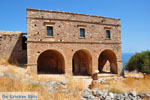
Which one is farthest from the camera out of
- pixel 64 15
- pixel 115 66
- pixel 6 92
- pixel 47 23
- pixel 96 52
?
pixel 115 66

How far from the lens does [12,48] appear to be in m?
13.5

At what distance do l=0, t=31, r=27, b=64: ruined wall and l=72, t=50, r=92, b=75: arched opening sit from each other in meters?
6.77

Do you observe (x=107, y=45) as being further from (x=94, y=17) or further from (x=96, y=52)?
(x=94, y=17)

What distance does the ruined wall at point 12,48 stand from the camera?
520 inches

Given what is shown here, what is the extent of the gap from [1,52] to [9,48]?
0.94m

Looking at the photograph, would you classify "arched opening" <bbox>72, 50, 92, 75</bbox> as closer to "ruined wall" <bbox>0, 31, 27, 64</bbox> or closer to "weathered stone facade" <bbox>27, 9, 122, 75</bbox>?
"weathered stone facade" <bbox>27, 9, 122, 75</bbox>

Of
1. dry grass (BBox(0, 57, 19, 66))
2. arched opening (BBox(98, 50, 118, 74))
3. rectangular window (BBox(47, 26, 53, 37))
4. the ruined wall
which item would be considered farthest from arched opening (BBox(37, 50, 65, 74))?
arched opening (BBox(98, 50, 118, 74))

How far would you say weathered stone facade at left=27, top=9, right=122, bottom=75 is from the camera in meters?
11.8

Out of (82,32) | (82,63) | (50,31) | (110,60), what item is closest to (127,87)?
(110,60)

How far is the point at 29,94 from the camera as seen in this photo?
4.92 m

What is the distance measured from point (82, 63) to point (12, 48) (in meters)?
9.00

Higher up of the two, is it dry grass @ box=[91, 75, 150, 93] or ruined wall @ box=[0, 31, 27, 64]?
ruined wall @ box=[0, 31, 27, 64]

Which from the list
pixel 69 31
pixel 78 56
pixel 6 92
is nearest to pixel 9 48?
pixel 69 31

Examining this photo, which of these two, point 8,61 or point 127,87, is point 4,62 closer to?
point 8,61
